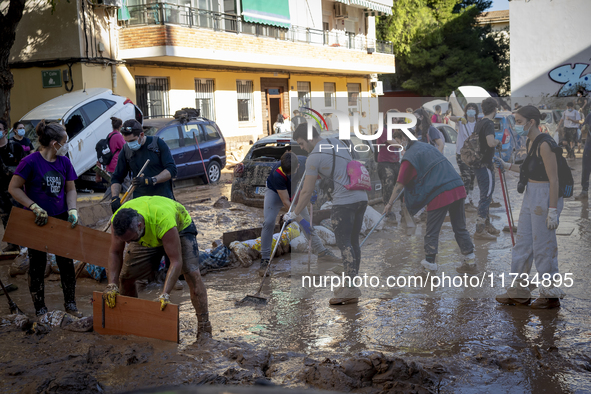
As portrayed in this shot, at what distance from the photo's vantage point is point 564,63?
17.7m

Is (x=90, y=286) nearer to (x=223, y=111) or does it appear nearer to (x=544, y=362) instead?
(x=544, y=362)

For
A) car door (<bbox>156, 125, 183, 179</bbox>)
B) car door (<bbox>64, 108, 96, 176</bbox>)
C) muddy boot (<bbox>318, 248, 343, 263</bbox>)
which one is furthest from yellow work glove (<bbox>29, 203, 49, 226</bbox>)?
car door (<bbox>156, 125, 183, 179</bbox>)

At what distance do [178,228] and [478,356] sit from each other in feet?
8.35

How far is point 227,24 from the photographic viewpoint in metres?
21.6

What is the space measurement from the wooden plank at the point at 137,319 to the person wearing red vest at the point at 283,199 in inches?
101

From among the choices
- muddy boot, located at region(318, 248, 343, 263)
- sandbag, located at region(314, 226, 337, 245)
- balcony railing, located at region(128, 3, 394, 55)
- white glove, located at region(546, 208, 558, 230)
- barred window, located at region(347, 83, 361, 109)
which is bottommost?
muddy boot, located at region(318, 248, 343, 263)

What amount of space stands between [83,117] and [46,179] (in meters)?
9.19

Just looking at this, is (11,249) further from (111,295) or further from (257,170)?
(111,295)

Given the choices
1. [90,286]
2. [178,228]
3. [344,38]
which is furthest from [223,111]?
[178,228]

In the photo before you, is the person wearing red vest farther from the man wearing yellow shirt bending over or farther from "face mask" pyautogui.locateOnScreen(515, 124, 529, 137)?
"face mask" pyautogui.locateOnScreen(515, 124, 529, 137)

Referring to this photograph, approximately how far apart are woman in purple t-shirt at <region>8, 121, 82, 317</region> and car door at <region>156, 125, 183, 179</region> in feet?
28.5

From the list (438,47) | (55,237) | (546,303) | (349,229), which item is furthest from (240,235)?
(438,47)

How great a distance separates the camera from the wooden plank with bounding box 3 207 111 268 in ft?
17.4

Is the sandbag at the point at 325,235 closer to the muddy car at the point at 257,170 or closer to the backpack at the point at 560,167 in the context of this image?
the backpack at the point at 560,167
